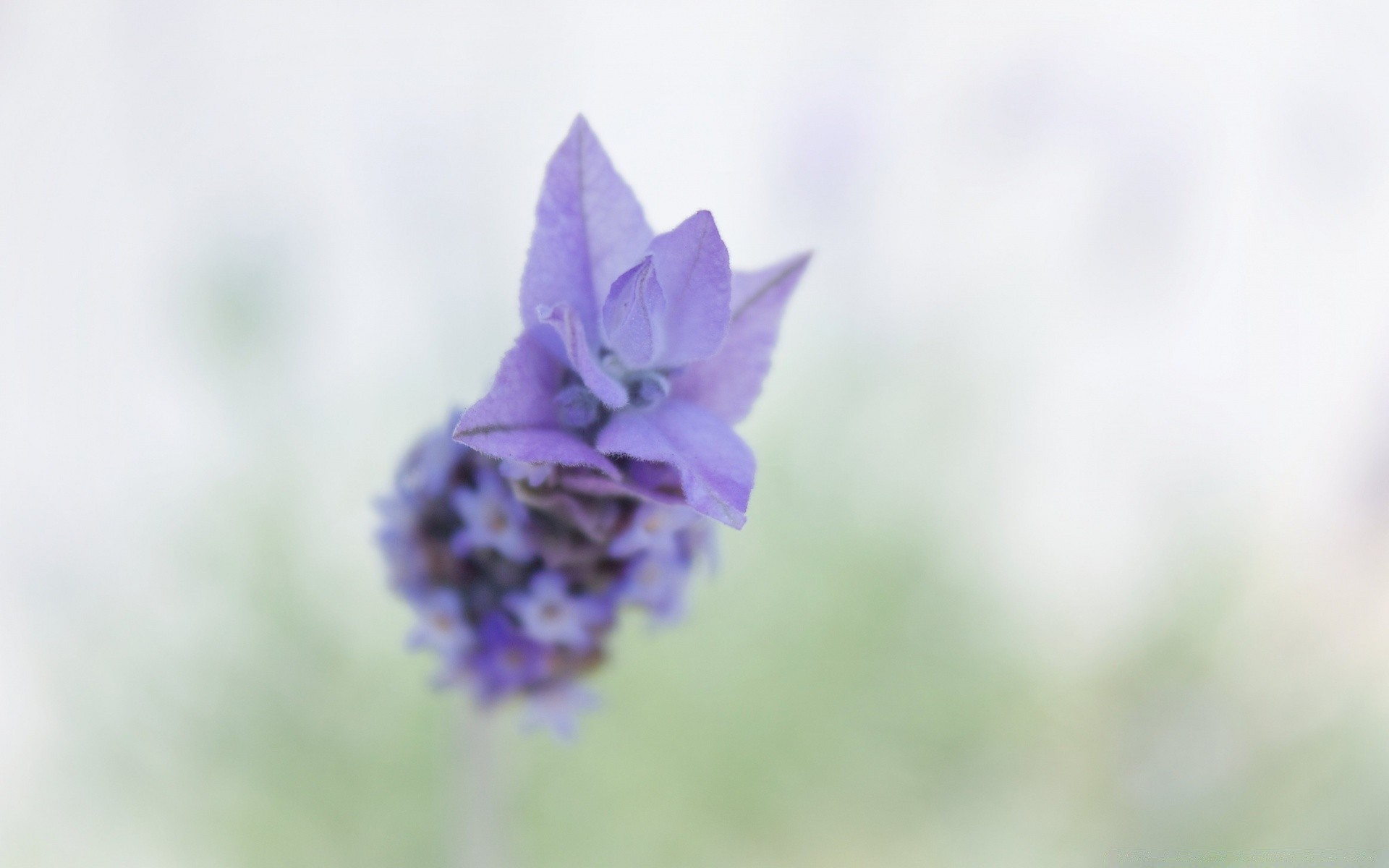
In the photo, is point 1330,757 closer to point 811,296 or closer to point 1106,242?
point 1106,242

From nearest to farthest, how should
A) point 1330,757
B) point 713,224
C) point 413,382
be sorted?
point 713,224
point 1330,757
point 413,382

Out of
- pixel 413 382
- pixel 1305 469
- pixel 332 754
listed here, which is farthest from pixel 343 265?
pixel 1305 469

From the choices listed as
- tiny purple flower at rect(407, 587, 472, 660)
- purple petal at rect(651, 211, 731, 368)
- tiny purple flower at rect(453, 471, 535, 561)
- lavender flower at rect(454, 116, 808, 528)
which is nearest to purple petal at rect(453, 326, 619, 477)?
lavender flower at rect(454, 116, 808, 528)

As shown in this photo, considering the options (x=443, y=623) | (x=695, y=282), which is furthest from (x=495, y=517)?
(x=695, y=282)

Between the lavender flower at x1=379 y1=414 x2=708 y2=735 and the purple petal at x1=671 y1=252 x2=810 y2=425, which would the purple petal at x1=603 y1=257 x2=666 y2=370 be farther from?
the lavender flower at x1=379 y1=414 x2=708 y2=735

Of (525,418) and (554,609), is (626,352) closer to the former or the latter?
(525,418)

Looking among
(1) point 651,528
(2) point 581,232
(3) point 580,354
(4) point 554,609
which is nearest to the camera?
(3) point 580,354

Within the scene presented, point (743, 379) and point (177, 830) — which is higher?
point (177, 830)
